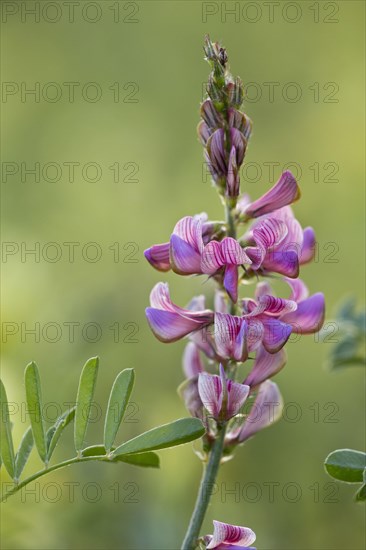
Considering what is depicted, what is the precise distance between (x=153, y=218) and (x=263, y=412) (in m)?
2.42

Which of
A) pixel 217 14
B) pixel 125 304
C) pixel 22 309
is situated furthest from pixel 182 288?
pixel 217 14

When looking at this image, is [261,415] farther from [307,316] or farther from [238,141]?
[238,141]

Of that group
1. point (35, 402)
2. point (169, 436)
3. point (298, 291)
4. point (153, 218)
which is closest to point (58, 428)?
point (35, 402)

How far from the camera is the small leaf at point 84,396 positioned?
1218 mm

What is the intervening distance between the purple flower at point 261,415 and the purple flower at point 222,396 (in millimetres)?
114

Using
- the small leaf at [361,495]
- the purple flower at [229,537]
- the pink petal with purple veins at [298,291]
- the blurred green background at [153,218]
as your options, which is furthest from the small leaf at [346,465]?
the blurred green background at [153,218]

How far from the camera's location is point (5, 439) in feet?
4.09

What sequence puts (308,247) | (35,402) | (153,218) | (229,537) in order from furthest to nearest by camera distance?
1. (153,218)
2. (308,247)
3. (35,402)
4. (229,537)

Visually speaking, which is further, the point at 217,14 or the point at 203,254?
the point at 217,14

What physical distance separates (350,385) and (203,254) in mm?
1822

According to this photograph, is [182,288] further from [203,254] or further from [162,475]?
[203,254]

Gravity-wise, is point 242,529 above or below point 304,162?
below

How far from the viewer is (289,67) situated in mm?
4707

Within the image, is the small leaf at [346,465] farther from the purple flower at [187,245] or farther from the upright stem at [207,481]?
the purple flower at [187,245]
